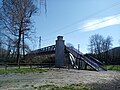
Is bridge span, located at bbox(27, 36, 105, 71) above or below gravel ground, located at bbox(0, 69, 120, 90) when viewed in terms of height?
above

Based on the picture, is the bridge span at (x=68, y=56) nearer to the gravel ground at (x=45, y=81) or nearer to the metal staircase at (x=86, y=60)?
the metal staircase at (x=86, y=60)

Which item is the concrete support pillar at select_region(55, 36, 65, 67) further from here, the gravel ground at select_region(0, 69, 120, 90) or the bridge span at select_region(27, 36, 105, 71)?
the gravel ground at select_region(0, 69, 120, 90)

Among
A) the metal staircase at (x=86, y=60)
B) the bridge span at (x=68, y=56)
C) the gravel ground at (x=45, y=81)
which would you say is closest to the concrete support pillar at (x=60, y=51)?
the bridge span at (x=68, y=56)

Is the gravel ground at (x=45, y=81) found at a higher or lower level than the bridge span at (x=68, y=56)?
lower

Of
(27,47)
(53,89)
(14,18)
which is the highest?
(27,47)

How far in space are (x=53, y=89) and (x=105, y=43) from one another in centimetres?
9038

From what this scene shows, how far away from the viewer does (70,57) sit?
44.2 m

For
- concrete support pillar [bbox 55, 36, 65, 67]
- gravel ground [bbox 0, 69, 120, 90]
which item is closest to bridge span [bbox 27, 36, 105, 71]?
concrete support pillar [bbox 55, 36, 65, 67]

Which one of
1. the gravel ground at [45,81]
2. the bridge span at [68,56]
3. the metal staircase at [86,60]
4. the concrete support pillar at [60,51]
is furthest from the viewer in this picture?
the concrete support pillar at [60,51]

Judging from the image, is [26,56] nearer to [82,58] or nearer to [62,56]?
[62,56]

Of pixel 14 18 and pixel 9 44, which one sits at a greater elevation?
pixel 9 44

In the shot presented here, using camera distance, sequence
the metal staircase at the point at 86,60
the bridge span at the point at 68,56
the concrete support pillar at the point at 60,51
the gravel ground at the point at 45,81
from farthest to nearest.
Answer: the concrete support pillar at the point at 60,51 < the bridge span at the point at 68,56 < the metal staircase at the point at 86,60 < the gravel ground at the point at 45,81

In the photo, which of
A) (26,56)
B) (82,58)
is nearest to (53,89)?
(82,58)

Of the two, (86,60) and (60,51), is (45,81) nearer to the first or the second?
(86,60)
